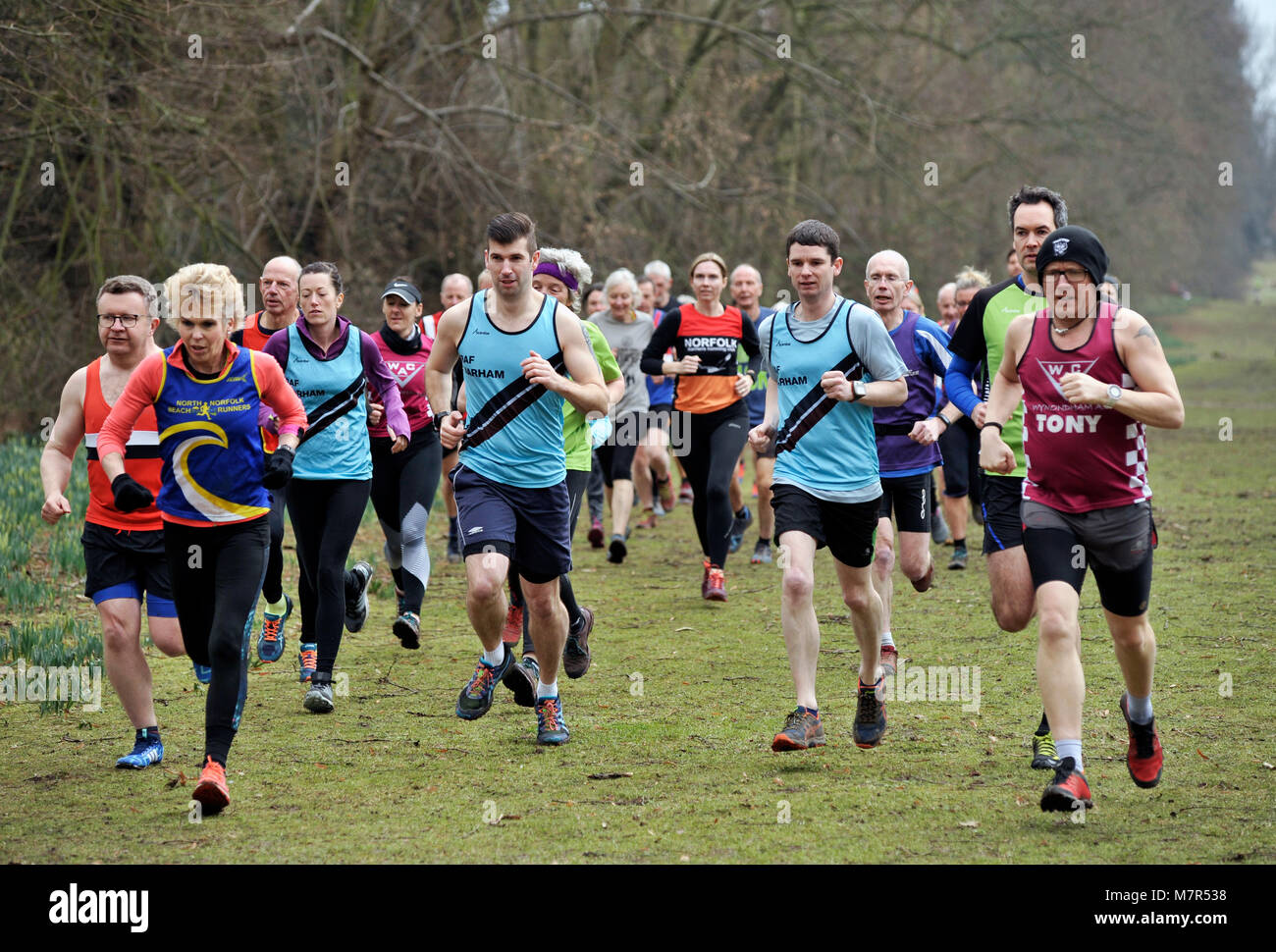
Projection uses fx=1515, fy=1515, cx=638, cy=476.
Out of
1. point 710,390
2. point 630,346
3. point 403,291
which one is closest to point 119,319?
point 403,291

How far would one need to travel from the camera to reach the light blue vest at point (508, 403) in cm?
625

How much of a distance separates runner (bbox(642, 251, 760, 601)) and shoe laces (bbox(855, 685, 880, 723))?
12.5 feet

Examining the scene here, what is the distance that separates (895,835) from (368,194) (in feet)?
53.9

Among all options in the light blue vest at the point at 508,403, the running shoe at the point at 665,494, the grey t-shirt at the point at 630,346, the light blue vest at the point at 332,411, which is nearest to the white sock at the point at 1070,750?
the light blue vest at the point at 508,403

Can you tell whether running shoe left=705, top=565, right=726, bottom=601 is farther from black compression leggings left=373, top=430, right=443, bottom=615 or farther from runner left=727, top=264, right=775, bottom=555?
black compression leggings left=373, top=430, right=443, bottom=615

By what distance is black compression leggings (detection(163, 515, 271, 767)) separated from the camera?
5.40 metres

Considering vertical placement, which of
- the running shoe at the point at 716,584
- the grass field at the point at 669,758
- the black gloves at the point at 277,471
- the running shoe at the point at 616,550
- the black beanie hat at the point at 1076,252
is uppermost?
the black beanie hat at the point at 1076,252

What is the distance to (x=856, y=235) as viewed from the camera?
83.8ft

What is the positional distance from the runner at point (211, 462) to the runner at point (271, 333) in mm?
2016

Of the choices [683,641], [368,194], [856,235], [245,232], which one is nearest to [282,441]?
[683,641]

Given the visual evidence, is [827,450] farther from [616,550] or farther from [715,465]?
[616,550]

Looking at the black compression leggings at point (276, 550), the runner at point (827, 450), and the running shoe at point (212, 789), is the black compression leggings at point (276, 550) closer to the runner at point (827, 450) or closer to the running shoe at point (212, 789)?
the running shoe at point (212, 789)

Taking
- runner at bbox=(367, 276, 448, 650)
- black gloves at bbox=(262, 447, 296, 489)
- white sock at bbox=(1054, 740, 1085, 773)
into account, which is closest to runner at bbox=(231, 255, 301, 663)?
runner at bbox=(367, 276, 448, 650)
